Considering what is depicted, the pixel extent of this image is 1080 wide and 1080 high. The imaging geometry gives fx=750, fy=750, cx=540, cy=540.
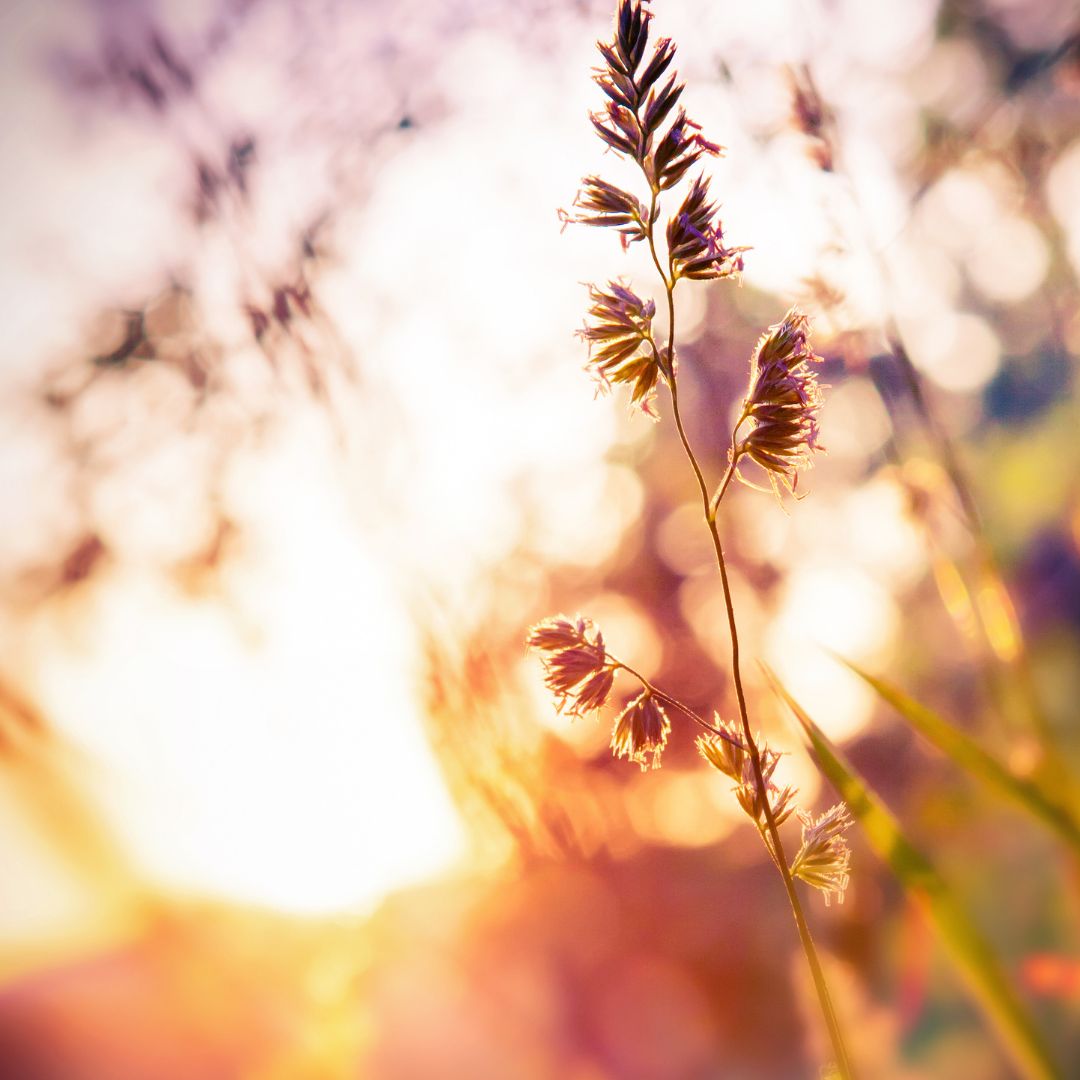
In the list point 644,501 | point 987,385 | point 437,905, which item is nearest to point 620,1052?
point 437,905

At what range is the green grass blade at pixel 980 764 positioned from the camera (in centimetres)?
85

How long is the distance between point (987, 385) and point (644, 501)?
225 inches

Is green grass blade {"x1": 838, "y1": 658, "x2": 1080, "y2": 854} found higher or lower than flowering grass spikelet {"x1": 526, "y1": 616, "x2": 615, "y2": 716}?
lower

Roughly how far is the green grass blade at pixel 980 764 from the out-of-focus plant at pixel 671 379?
17 cm

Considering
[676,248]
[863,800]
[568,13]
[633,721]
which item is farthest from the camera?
[568,13]

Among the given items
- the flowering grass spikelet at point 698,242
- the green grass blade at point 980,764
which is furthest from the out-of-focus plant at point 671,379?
the green grass blade at point 980,764

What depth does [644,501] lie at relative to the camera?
896 cm

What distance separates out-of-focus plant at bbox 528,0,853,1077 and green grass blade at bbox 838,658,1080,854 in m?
0.17

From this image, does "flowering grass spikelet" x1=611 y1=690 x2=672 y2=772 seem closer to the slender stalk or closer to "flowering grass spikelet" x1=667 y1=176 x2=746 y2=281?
the slender stalk

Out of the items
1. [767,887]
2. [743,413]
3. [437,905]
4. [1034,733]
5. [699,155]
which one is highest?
[699,155]

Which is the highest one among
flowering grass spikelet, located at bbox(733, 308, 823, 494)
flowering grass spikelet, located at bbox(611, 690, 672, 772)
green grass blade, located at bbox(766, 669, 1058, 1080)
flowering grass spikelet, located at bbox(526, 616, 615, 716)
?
flowering grass spikelet, located at bbox(733, 308, 823, 494)

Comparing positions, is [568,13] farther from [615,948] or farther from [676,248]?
[615,948]

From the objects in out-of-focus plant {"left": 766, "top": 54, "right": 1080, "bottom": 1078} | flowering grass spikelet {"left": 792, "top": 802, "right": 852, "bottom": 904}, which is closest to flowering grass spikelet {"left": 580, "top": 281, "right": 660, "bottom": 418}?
out-of-focus plant {"left": 766, "top": 54, "right": 1080, "bottom": 1078}

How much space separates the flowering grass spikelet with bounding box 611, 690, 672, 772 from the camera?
105 cm
